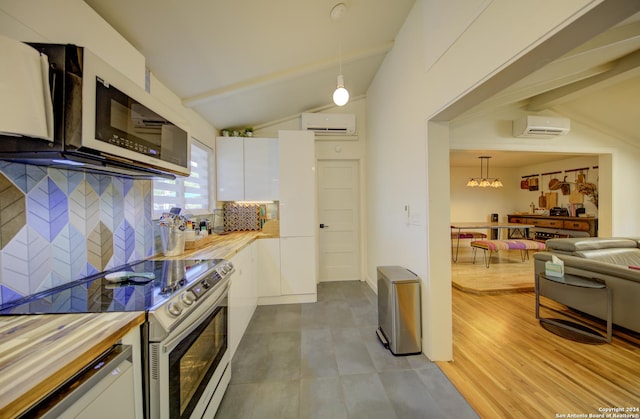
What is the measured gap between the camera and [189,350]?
1111 millimetres

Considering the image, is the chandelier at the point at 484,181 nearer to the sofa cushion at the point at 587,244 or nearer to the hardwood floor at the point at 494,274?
the hardwood floor at the point at 494,274

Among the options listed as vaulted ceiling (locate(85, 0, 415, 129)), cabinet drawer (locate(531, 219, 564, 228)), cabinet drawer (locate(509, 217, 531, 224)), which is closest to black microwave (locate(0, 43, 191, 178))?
vaulted ceiling (locate(85, 0, 415, 129))

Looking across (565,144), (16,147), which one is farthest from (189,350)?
(565,144)

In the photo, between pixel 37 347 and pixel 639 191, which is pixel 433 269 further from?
pixel 639 191

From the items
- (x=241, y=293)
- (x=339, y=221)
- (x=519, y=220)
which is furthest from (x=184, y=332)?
(x=519, y=220)

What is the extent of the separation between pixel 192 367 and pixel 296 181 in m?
2.29

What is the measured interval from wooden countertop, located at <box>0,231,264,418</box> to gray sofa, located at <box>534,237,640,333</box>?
12.7ft

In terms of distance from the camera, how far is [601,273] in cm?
237

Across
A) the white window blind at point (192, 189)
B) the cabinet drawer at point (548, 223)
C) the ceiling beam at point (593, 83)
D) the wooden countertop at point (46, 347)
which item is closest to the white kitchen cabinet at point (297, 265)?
the white window blind at point (192, 189)

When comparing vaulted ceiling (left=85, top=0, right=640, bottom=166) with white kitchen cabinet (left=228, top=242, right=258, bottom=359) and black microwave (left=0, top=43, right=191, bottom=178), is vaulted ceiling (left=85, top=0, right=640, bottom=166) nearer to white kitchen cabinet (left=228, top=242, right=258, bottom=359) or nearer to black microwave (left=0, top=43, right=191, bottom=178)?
black microwave (left=0, top=43, right=191, bottom=178)

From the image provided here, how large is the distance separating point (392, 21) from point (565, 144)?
3333 mm

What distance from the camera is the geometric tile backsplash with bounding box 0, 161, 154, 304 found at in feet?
3.25

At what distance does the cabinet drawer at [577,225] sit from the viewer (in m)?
5.32

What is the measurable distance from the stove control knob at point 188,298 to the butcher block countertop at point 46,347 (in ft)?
0.61
